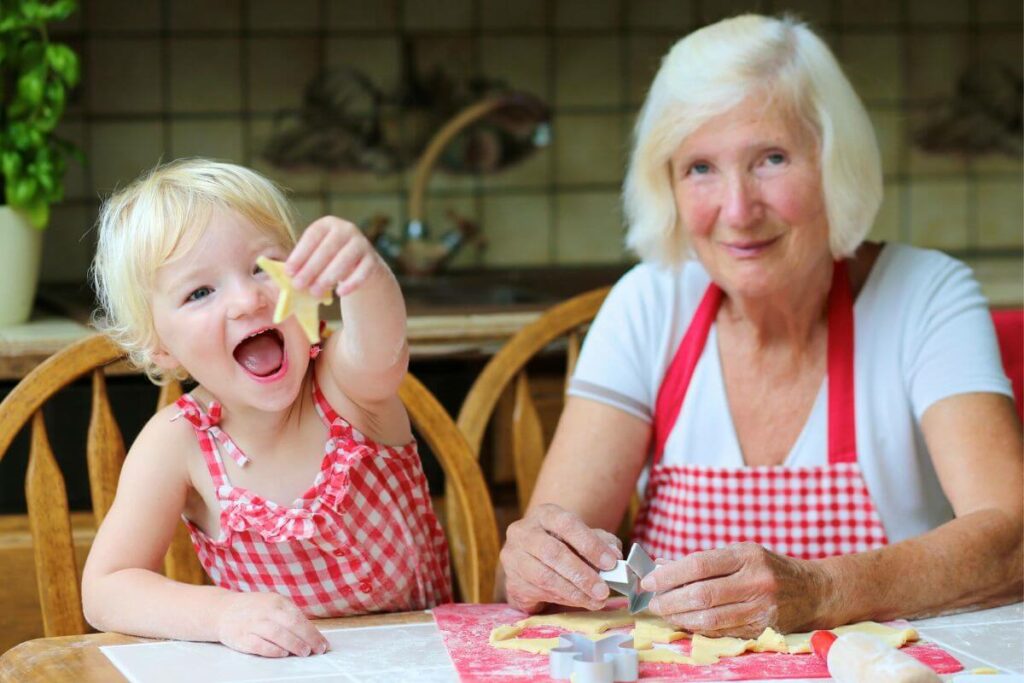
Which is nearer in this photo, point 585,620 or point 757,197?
point 585,620

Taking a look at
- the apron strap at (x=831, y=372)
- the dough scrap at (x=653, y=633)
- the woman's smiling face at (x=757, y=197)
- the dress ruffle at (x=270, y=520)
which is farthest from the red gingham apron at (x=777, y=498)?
the dress ruffle at (x=270, y=520)

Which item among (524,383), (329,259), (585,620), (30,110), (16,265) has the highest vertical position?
(30,110)

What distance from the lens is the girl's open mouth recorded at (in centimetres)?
A: 128

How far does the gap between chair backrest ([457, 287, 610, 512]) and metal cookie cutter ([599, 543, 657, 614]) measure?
1.51 feet

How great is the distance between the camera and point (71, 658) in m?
1.14

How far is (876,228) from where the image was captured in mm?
2990

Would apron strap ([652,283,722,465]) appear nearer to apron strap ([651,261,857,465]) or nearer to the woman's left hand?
apron strap ([651,261,857,465])

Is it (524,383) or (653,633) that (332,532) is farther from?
(524,383)

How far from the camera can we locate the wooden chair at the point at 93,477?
147 centimetres

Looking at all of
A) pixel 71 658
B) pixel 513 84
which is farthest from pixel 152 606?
pixel 513 84

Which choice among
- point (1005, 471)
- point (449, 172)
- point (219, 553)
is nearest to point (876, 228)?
point (449, 172)

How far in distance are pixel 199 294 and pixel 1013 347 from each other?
37.8 inches

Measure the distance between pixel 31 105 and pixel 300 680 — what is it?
123 cm

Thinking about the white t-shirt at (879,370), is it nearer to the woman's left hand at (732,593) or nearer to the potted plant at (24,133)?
the woman's left hand at (732,593)
